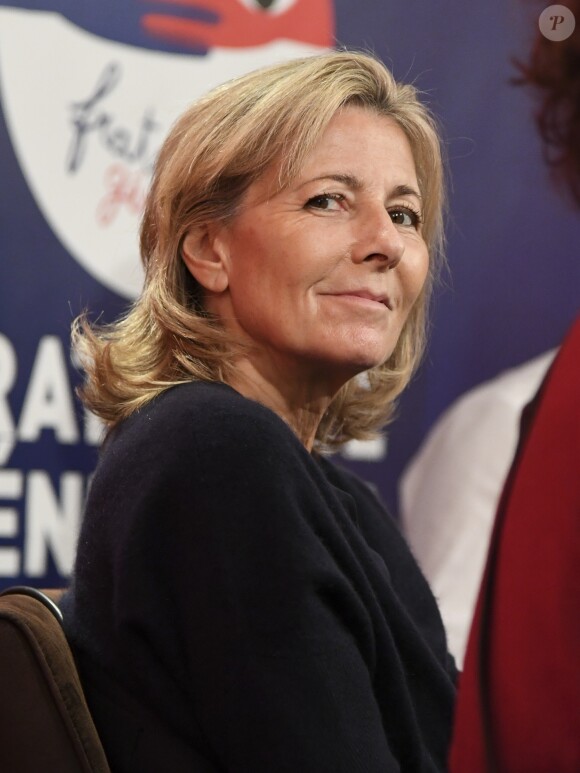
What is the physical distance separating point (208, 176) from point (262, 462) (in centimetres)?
40

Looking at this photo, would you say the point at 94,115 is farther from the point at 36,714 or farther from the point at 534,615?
the point at 534,615

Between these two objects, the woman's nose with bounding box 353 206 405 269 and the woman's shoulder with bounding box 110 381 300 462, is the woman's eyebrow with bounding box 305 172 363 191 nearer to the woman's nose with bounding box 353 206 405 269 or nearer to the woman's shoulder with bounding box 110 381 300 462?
the woman's nose with bounding box 353 206 405 269

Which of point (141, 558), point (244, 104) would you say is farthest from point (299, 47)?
point (141, 558)

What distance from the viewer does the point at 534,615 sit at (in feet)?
2.02

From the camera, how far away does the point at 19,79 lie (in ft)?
6.23

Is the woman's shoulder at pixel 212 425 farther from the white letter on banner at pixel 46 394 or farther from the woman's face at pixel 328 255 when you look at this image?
the white letter on banner at pixel 46 394

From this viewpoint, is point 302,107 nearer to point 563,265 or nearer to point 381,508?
point 381,508

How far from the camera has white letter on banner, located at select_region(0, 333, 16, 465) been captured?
190 cm

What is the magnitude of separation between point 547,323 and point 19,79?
3.20 feet

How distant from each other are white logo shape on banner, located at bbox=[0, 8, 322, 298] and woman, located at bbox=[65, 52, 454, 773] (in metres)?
0.56

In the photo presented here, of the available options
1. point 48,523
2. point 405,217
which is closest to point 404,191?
point 405,217

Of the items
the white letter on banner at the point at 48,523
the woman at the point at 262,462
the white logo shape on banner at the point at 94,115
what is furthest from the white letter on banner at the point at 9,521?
the woman at the point at 262,462

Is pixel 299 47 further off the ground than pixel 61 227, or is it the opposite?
pixel 299 47

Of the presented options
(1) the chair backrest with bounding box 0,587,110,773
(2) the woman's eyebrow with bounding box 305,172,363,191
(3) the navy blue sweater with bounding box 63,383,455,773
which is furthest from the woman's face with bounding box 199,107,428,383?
(1) the chair backrest with bounding box 0,587,110,773
